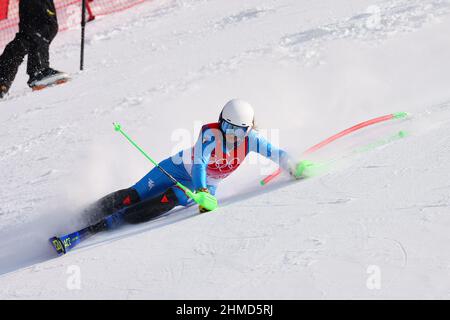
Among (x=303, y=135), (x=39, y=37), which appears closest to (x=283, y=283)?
(x=303, y=135)

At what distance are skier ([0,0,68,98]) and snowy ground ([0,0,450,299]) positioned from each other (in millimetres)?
379

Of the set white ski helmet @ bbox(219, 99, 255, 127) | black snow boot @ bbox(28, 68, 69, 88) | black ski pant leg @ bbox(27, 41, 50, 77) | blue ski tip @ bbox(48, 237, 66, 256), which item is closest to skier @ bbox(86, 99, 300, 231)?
white ski helmet @ bbox(219, 99, 255, 127)

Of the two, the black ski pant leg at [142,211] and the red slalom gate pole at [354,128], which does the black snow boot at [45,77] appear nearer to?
the black ski pant leg at [142,211]

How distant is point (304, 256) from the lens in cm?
387

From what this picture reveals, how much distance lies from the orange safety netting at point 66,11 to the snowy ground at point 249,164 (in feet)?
1.07

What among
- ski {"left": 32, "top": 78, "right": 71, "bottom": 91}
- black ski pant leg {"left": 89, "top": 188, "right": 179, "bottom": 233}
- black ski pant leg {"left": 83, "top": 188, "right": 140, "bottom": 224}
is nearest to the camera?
black ski pant leg {"left": 89, "top": 188, "right": 179, "bottom": 233}

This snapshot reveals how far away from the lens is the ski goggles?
509cm

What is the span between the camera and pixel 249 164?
6418 mm

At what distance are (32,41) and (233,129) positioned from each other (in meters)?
4.29

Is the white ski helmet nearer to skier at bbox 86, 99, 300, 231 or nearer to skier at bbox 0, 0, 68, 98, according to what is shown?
skier at bbox 86, 99, 300, 231

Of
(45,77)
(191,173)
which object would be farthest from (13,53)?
(191,173)
